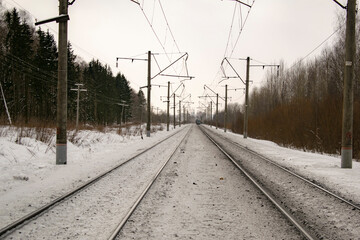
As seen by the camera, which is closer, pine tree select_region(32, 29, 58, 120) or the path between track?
the path between track

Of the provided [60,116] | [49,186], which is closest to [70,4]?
[60,116]

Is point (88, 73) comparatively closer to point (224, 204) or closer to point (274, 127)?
point (274, 127)

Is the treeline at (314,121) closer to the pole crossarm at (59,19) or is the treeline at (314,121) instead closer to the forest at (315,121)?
the forest at (315,121)

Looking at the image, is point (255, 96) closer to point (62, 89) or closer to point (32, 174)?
point (62, 89)

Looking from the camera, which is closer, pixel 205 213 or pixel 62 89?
pixel 205 213

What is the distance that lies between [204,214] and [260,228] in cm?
104

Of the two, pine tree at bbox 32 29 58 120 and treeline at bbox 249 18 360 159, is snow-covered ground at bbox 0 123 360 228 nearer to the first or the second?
treeline at bbox 249 18 360 159

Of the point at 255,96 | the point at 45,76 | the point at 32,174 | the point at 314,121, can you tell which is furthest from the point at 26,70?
the point at 255,96

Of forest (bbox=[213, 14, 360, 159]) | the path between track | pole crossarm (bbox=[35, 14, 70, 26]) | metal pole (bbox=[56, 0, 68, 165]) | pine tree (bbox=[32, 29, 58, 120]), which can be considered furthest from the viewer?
pine tree (bbox=[32, 29, 58, 120])

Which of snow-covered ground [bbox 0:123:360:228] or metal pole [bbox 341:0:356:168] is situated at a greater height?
metal pole [bbox 341:0:356:168]

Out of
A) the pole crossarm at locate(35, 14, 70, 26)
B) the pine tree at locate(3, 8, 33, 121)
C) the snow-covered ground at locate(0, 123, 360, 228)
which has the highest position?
the pine tree at locate(3, 8, 33, 121)

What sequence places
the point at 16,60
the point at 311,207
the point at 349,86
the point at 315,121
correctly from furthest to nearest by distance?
the point at 16,60 → the point at 315,121 → the point at 349,86 → the point at 311,207

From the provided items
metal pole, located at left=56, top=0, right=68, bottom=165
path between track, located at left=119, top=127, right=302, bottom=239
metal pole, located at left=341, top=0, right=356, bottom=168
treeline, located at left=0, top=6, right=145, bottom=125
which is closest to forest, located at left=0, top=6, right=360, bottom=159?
treeline, located at left=0, top=6, right=145, bottom=125

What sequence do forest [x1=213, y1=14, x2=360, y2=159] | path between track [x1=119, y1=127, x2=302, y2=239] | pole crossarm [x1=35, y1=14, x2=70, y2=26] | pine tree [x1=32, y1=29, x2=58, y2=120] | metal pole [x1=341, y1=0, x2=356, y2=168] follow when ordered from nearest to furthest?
1. path between track [x1=119, y1=127, x2=302, y2=239]
2. pole crossarm [x1=35, y1=14, x2=70, y2=26]
3. metal pole [x1=341, y1=0, x2=356, y2=168]
4. forest [x1=213, y1=14, x2=360, y2=159]
5. pine tree [x1=32, y1=29, x2=58, y2=120]
